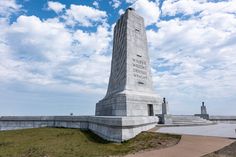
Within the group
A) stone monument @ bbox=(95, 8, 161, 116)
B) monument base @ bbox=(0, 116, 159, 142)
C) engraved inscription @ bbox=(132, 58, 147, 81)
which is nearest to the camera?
monument base @ bbox=(0, 116, 159, 142)

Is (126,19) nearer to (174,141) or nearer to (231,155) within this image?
(174,141)

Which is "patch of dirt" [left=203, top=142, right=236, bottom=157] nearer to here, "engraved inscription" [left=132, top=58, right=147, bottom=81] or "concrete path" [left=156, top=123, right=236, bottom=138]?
"concrete path" [left=156, top=123, right=236, bottom=138]

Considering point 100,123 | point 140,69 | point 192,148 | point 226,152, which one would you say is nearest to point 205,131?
point 192,148

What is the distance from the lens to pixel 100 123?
14086 mm

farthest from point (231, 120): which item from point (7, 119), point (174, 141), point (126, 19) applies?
point (7, 119)

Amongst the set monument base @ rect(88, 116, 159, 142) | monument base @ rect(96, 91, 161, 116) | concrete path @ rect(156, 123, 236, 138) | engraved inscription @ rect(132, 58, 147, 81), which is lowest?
concrete path @ rect(156, 123, 236, 138)

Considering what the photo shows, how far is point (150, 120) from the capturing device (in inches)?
605

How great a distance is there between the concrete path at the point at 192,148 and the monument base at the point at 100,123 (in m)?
2.66

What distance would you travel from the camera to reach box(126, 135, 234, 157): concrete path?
8.61 metres

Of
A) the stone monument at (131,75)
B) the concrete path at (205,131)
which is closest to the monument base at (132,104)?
the stone monument at (131,75)

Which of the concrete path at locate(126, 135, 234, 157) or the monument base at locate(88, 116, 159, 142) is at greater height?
the monument base at locate(88, 116, 159, 142)

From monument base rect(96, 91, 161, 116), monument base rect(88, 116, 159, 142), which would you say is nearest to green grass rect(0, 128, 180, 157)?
monument base rect(88, 116, 159, 142)

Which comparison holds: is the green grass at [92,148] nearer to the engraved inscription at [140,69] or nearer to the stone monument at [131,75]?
the stone monument at [131,75]

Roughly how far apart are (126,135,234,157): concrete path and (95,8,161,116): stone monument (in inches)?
341
